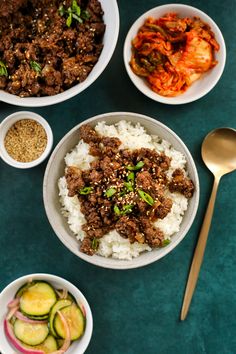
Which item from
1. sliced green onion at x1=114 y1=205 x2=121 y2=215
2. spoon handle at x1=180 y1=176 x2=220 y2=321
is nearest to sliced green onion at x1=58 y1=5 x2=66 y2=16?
sliced green onion at x1=114 y1=205 x2=121 y2=215

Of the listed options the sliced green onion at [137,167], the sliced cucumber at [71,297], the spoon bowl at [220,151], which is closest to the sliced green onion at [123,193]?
the sliced green onion at [137,167]

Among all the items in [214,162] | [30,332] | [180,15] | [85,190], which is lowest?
[30,332]

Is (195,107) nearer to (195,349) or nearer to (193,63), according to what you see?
(193,63)

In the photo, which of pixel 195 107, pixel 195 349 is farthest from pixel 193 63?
pixel 195 349

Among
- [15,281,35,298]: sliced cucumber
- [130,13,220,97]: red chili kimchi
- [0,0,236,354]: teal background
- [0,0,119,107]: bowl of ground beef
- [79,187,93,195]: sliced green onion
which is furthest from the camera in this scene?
[0,0,236,354]: teal background

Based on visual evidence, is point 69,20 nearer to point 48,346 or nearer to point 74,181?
point 74,181

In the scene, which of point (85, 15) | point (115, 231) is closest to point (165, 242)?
point (115, 231)

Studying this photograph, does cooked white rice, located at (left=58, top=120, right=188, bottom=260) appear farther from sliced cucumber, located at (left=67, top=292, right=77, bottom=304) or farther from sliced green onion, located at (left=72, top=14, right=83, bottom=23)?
sliced green onion, located at (left=72, top=14, right=83, bottom=23)
